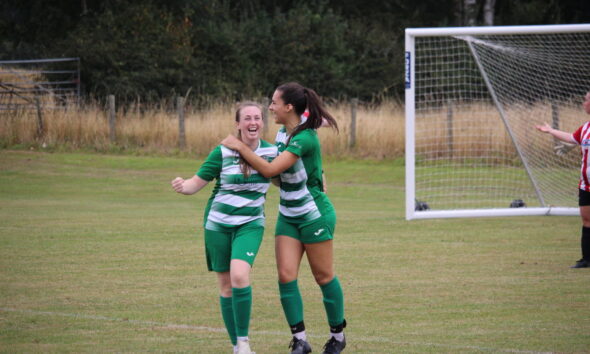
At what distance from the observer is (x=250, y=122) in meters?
6.43

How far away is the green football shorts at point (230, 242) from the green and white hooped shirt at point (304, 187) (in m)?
0.27

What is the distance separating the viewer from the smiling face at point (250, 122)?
644 centimetres

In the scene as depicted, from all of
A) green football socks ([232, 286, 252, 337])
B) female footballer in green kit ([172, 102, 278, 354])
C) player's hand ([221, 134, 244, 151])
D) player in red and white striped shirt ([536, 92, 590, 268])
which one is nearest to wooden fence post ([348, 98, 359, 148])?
player in red and white striped shirt ([536, 92, 590, 268])

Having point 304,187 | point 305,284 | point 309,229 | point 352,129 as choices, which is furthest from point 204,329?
point 352,129

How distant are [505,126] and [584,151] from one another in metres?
6.07

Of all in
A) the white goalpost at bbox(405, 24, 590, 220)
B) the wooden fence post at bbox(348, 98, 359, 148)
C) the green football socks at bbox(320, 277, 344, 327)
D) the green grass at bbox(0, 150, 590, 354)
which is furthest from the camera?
the wooden fence post at bbox(348, 98, 359, 148)

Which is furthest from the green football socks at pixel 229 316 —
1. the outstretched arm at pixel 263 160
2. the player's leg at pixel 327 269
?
the outstretched arm at pixel 263 160

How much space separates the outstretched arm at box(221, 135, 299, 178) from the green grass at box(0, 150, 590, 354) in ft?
4.79

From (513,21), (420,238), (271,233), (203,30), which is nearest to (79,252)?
(271,233)

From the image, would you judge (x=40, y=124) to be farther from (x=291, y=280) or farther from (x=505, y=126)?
(x=291, y=280)

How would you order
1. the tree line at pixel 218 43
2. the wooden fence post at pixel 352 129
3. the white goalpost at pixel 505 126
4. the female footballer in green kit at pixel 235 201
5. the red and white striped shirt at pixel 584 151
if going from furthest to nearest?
the tree line at pixel 218 43
the wooden fence post at pixel 352 129
the white goalpost at pixel 505 126
the red and white striped shirt at pixel 584 151
the female footballer in green kit at pixel 235 201

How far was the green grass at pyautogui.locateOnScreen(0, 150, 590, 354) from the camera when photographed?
720cm

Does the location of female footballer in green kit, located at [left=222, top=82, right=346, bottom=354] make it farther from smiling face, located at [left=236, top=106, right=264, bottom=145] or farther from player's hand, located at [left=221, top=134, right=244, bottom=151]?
player's hand, located at [left=221, top=134, right=244, bottom=151]

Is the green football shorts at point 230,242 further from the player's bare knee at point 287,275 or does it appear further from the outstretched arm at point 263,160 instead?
the outstretched arm at point 263,160
